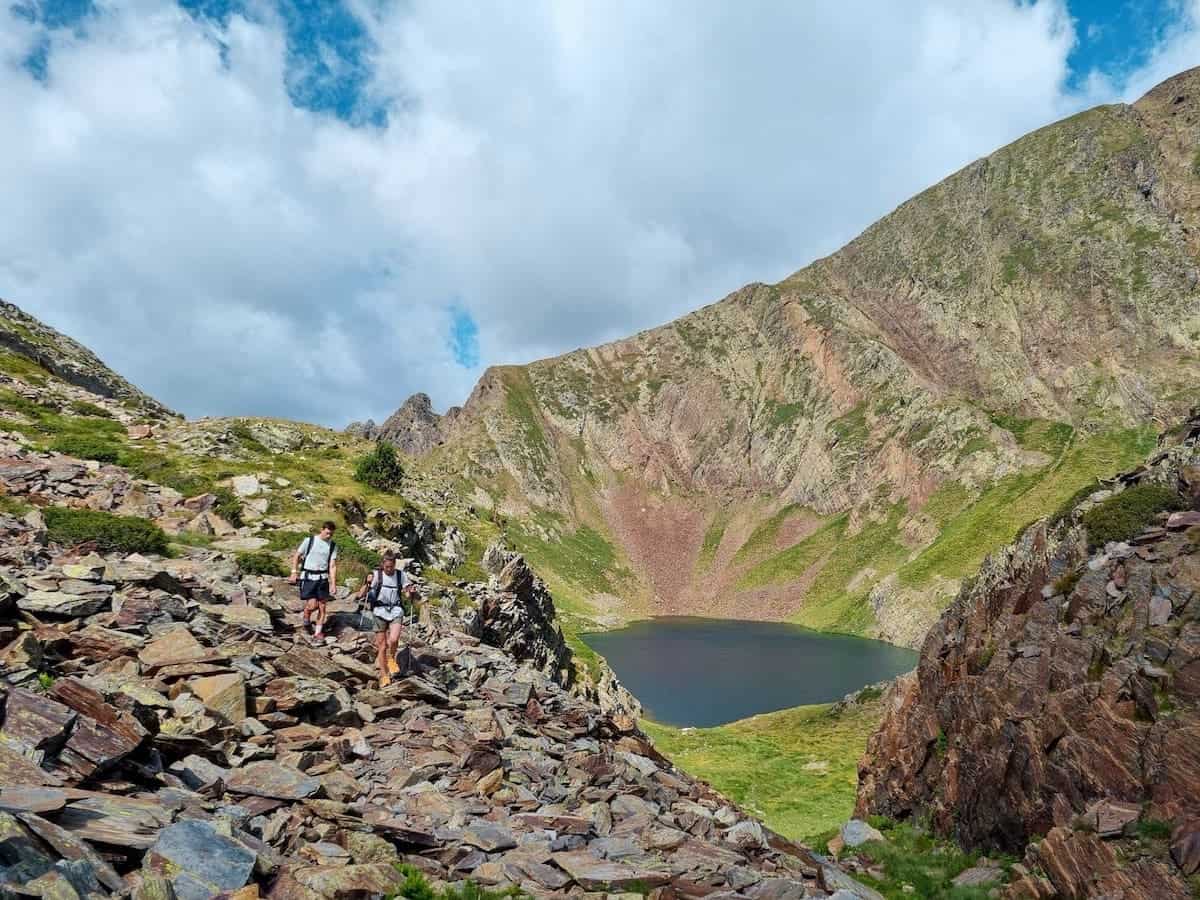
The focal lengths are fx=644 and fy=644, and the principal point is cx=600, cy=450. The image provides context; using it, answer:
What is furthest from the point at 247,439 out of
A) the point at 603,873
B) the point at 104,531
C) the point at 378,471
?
the point at 603,873

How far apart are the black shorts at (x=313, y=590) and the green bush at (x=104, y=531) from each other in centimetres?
785

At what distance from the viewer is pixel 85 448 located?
3161 cm

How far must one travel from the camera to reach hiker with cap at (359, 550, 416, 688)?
1645 centimetres

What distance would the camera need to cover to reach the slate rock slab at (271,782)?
9.70 m

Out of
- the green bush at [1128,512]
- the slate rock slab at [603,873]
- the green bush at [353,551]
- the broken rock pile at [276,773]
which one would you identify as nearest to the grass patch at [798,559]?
the green bush at [1128,512]

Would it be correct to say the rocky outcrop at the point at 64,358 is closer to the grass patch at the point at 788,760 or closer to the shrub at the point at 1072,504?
the grass patch at the point at 788,760

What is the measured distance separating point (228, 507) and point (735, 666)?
106 m

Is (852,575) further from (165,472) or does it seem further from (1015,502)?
(165,472)

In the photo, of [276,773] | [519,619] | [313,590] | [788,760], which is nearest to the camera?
[276,773]

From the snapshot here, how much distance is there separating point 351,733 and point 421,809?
2.90 metres

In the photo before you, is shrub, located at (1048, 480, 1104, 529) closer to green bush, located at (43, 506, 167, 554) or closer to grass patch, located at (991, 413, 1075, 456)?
green bush, located at (43, 506, 167, 554)

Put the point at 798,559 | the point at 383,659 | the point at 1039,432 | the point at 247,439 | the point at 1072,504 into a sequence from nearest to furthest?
the point at 383,659 → the point at 1072,504 → the point at 247,439 → the point at 1039,432 → the point at 798,559

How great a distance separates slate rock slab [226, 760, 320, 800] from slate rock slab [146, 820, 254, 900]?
6.98ft

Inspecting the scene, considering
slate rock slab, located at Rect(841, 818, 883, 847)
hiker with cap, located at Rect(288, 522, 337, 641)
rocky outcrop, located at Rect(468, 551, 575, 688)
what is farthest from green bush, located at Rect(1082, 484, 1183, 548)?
rocky outcrop, located at Rect(468, 551, 575, 688)
